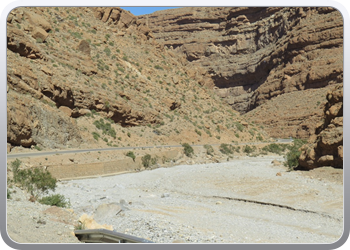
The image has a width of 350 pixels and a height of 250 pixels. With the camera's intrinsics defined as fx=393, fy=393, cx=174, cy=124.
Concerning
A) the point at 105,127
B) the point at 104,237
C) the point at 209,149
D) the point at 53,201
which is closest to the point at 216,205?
the point at 53,201

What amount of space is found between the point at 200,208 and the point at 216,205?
1745 mm

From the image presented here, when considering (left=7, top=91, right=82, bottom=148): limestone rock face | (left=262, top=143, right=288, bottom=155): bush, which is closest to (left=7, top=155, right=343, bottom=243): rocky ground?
(left=7, top=91, right=82, bottom=148): limestone rock face

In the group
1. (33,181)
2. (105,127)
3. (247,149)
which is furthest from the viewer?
(247,149)

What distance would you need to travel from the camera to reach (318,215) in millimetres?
14469

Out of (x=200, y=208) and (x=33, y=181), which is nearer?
(x=33, y=181)

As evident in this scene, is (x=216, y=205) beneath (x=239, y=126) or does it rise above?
above

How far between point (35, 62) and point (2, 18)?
98.6 ft

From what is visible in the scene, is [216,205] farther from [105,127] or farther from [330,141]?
[105,127]

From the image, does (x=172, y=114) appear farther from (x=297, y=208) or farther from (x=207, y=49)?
(x=207, y=49)

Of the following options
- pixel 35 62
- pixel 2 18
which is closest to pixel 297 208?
pixel 2 18

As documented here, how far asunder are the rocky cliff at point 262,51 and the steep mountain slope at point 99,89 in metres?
12.6

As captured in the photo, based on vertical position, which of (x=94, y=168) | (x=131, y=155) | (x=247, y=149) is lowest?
(x=247, y=149)

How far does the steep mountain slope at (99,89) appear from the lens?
29953 millimetres

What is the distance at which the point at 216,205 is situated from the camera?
17.5 metres
